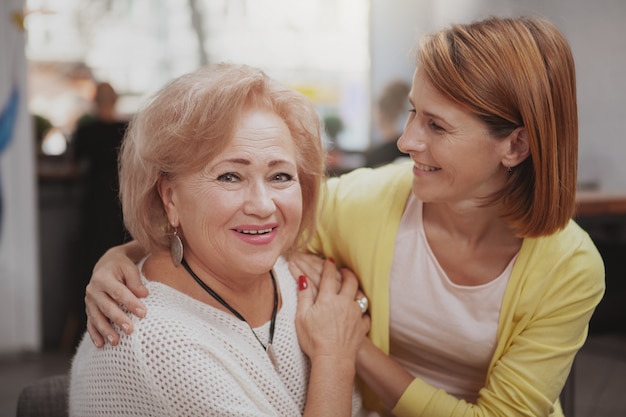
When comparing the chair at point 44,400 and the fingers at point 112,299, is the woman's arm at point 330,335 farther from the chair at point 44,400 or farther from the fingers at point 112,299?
the chair at point 44,400

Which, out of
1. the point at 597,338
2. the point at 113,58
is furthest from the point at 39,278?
the point at 597,338

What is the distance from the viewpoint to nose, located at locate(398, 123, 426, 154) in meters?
1.74

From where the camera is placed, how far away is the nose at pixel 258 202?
4.89 feet

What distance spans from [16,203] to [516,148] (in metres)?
3.53

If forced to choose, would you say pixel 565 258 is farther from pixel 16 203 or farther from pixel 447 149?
pixel 16 203

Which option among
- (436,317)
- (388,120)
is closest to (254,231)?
(436,317)

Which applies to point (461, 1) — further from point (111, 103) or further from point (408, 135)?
point (408, 135)

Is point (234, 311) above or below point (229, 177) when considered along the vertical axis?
below

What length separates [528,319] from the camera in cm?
174

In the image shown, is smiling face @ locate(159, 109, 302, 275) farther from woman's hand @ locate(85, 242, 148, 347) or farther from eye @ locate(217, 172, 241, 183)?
woman's hand @ locate(85, 242, 148, 347)

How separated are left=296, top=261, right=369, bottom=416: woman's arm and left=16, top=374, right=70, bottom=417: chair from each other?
0.59m

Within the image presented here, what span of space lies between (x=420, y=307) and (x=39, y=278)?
3.55 metres

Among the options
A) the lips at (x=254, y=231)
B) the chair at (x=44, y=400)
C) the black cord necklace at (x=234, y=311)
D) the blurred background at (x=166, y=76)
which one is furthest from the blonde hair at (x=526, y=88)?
the blurred background at (x=166, y=76)

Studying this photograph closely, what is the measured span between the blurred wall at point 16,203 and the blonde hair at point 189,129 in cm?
307
